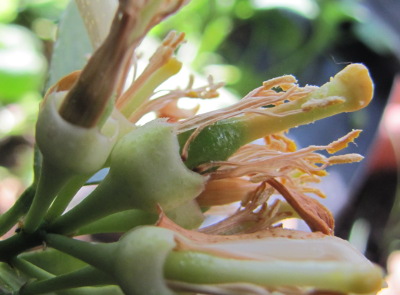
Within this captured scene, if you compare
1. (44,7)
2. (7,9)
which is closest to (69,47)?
(7,9)

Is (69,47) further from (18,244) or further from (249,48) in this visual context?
(249,48)

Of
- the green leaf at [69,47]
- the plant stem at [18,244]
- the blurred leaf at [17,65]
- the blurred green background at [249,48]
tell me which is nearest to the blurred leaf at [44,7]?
the blurred green background at [249,48]

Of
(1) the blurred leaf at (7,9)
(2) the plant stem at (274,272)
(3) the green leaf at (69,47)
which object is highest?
(3) the green leaf at (69,47)

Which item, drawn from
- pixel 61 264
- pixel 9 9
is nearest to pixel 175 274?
pixel 61 264

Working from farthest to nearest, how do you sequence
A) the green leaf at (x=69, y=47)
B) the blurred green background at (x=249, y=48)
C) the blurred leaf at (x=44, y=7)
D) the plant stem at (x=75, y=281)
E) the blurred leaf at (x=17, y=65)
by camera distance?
the blurred leaf at (x=44, y=7) < the blurred green background at (x=249, y=48) < the blurred leaf at (x=17, y=65) < the green leaf at (x=69, y=47) < the plant stem at (x=75, y=281)

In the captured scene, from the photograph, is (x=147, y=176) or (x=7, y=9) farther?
(x=7, y=9)

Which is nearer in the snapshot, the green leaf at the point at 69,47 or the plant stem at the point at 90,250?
the plant stem at the point at 90,250

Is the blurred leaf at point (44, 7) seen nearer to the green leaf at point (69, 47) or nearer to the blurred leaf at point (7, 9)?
the blurred leaf at point (7, 9)

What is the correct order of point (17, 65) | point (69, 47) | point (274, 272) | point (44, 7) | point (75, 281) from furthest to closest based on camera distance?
point (44, 7), point (17, 65), point (69, 47), point (75, 281), point (274, 272)
